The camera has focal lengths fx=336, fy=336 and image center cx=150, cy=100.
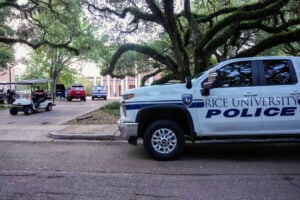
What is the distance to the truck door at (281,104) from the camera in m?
6.58

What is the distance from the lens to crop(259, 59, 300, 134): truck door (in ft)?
21.6

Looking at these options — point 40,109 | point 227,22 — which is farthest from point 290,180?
point 40,109

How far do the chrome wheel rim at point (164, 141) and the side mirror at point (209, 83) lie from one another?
1.04m

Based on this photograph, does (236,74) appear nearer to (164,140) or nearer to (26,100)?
(164,140)

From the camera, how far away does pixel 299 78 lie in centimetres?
671

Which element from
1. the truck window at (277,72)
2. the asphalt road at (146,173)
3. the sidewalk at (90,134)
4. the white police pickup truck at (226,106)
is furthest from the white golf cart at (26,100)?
the truck window at (277,72)

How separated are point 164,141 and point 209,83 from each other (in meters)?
1.47

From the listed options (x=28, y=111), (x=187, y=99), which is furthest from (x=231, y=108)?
(x=28, y=111)

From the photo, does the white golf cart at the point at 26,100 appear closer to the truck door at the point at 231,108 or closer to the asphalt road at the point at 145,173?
the asphalt road at the point at 145,173

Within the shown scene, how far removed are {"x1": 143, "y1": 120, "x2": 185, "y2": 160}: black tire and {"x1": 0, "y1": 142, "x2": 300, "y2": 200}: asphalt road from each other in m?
0.20

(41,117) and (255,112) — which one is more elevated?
(255,112)

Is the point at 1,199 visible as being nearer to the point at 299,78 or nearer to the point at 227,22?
the point at 299,78

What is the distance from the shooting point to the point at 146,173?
19.2ft

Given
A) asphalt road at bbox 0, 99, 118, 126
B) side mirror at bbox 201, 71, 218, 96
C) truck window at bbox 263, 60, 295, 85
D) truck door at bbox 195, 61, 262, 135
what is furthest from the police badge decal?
asphalt road at bbox 0, 99, 118, 126
